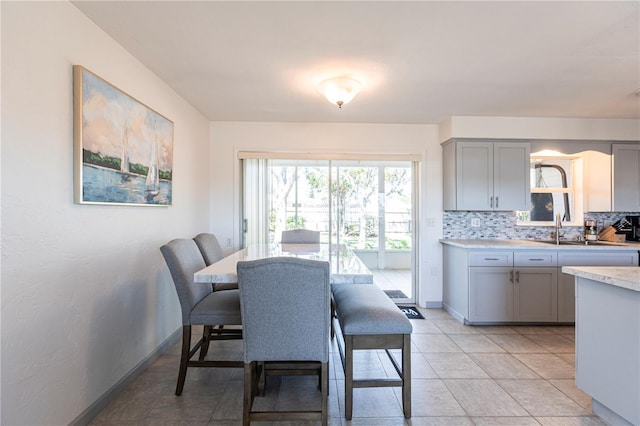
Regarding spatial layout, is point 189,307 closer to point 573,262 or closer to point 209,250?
point 209,250

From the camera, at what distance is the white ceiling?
5.55 ft

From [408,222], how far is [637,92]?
8.11ft

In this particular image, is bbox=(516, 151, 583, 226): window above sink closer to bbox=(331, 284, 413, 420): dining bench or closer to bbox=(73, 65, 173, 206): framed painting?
bbox=(331, 284, 413, 420): dining bench

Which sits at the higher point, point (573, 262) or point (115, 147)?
point (115, 147)

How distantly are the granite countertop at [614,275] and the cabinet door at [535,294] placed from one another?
150 cm

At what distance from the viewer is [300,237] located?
347 centimetres

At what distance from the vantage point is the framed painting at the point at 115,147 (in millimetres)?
1668

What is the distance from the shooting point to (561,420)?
181 centimetres

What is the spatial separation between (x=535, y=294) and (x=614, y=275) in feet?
6.05

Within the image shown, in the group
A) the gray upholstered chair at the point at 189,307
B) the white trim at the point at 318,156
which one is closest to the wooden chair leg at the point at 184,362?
the gray upholstered chair at the point at 189,307

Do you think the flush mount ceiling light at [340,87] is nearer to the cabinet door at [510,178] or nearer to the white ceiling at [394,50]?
the white ceiling at [394,50]

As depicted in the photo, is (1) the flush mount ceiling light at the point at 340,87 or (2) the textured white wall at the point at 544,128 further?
(2) the textured white wall at the point at 544,128

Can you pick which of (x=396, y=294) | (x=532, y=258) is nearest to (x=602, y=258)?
(x=532, y=258)

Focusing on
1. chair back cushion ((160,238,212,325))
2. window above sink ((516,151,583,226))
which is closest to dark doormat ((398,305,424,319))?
window above sink ((516,151,583,226))
